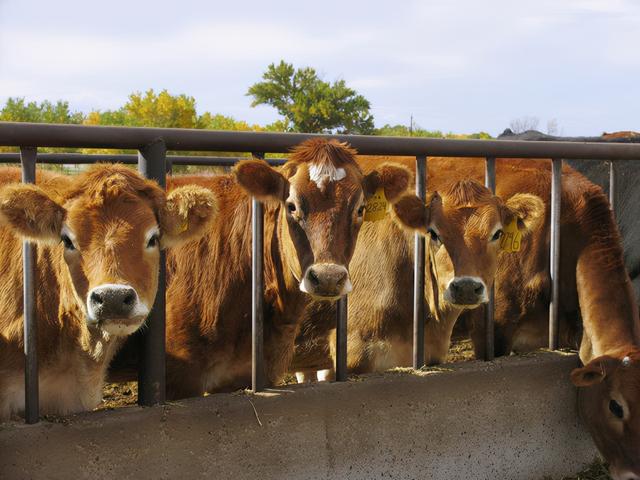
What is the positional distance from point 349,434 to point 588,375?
4.58 feet

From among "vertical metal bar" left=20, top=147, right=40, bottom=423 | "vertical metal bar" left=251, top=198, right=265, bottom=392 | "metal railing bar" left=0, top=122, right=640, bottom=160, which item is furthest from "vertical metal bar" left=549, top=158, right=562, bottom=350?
"vertical metal bar" left=20, top=147, right=40, bottom=423

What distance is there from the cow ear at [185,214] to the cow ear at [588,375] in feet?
6.96

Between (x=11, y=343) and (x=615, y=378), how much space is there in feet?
10.2

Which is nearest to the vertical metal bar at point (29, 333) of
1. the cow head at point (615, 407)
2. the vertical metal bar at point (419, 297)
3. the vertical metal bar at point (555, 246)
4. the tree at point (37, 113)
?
the vertical metal bar at point (419, 297)

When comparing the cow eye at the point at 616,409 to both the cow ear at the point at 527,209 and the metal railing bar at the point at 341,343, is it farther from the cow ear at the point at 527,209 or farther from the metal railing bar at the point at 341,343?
the metal railing bar at the point at 341,343

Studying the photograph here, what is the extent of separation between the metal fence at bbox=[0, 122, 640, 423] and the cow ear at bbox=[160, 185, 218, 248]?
12cm

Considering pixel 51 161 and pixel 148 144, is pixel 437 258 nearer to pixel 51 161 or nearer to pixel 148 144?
pixel 148 144

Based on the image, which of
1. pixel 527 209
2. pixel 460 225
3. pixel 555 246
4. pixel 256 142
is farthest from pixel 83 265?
pixel 555 246

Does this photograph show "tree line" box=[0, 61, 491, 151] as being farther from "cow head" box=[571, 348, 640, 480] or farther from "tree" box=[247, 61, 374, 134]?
"cow head" box=[571, 348, 640, 480]

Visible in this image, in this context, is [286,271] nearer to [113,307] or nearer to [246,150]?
[246,150]

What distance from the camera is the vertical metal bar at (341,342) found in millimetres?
3998

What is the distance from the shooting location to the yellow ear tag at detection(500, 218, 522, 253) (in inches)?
184

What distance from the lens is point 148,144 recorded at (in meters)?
3.51

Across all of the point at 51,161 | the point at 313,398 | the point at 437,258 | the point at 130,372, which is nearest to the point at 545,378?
the point at 437,258
